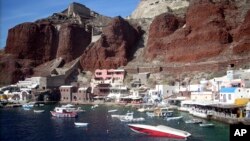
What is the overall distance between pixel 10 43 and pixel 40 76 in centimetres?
2423

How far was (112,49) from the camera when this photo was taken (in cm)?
11138

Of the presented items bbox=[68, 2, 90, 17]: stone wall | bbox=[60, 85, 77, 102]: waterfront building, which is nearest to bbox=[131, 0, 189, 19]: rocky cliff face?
bbox=[68, 2, 90, 17]: stone wall

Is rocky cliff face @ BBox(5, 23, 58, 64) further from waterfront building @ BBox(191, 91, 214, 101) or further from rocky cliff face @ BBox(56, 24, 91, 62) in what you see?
waterfront building @ BBox(191, 91, 214, 101)

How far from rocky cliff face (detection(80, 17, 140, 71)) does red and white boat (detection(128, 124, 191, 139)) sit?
6226cm

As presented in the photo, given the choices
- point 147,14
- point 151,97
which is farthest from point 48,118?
point 147,14

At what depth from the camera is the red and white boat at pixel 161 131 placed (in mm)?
39156

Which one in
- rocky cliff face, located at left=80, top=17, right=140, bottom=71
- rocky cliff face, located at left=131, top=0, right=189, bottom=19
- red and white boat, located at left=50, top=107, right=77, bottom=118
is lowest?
red and white boat, located at left=50, top=107, right=77, bottom=118

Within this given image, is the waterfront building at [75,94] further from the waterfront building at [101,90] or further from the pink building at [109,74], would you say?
the pink building at [109,74]

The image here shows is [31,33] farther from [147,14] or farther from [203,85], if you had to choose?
[203,85]

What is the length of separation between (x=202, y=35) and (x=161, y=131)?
54.5 meters

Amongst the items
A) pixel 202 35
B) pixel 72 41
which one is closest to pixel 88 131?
pixel 202 35

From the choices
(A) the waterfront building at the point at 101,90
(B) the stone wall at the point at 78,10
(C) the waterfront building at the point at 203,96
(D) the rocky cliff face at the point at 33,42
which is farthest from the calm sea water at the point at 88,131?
(B) the stone wall at the point at 78,10

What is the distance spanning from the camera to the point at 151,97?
81.8m

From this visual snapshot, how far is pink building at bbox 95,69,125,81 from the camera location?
98750 millimetres
